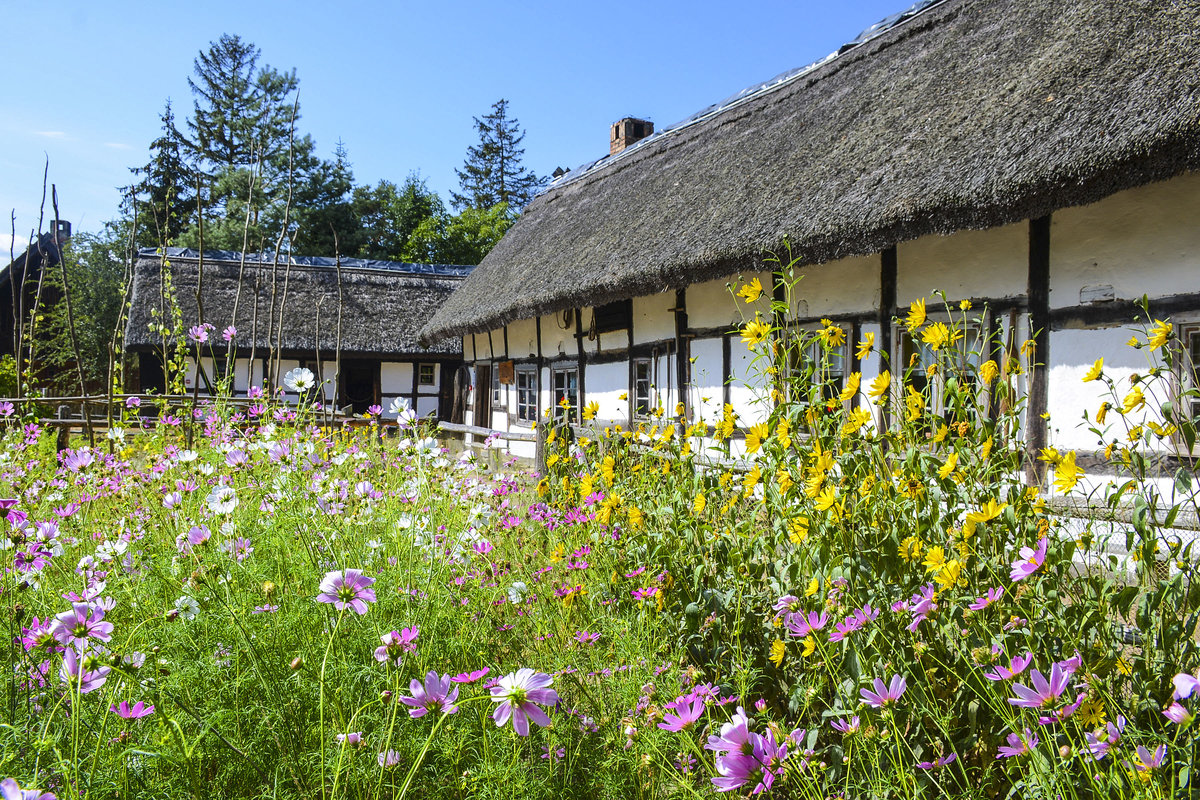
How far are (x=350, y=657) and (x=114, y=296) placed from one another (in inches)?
831

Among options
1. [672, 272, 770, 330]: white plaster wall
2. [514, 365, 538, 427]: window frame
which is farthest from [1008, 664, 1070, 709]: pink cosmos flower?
A: [514, 365, 538, 427]: window frame

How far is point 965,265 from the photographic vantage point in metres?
4.57

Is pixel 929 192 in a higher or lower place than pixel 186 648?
higher

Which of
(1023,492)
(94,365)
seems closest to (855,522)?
(1023,492)

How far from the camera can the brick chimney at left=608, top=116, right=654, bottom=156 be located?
37.0 feet

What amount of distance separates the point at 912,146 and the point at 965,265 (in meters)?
0.84

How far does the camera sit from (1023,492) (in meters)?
1.53

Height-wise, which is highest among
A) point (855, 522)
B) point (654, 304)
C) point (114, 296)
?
point (114, 296)

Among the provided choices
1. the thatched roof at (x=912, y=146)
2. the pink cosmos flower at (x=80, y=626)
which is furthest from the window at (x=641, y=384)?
the pink cosmos flower at (x=80, y=626)

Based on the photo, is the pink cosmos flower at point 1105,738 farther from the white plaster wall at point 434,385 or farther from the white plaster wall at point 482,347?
the white plaster wall at point 434,385

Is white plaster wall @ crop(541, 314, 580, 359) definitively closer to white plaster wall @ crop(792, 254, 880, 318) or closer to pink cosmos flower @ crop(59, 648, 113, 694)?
white plaster wall @ crop(792, 254, 880, 318)

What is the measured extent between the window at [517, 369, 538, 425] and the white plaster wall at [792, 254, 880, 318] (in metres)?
5.17

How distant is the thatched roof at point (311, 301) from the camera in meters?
13.4

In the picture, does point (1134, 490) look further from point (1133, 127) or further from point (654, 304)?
point (654, 304)
